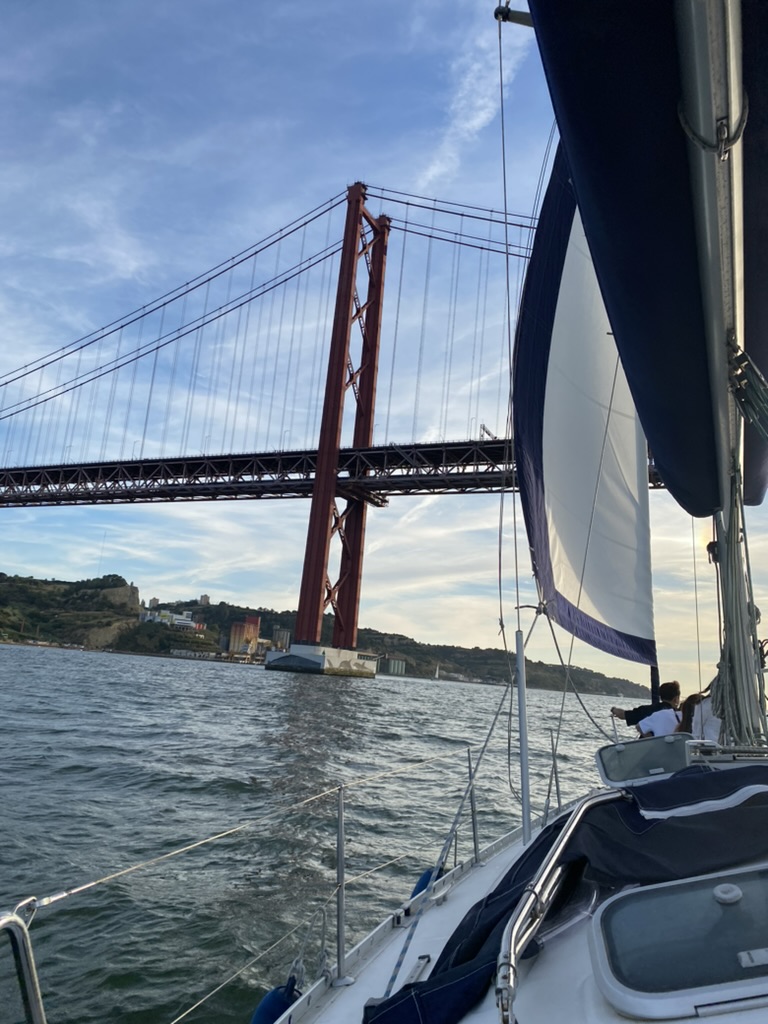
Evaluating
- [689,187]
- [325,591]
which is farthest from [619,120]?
[325,591]

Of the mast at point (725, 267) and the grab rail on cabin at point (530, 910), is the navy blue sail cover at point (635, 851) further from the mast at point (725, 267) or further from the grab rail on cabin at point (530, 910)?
the mast at point (725, 267)

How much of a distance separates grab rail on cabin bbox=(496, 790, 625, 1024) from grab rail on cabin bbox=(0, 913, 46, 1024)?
2.14 feet

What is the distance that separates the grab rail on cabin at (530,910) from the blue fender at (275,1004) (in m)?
0.82

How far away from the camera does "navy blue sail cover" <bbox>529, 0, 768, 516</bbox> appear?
1127mm

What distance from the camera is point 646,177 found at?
1351 millimetres

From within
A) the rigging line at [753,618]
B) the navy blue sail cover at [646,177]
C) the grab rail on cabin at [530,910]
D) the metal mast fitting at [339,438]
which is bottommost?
the grab rail on cabin at [530,910]

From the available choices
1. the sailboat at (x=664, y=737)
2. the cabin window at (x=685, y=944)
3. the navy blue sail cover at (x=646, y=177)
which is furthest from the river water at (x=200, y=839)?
the navy blue sail cover at (x=646, y=177)

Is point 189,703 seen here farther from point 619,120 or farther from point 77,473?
point 77,473

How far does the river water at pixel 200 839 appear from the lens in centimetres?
296

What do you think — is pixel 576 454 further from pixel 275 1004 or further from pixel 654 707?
pixel 275 1004

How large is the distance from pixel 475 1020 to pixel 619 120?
1.46 metres

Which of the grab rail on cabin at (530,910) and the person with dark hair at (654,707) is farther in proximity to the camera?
the person with dark hair at (654,707)

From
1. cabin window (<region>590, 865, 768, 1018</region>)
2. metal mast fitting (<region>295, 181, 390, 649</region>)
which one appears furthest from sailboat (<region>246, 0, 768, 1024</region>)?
metal mast fitting (<region>295, 181, 390, 649</region>)

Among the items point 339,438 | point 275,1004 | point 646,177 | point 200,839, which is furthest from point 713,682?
point 339,438
